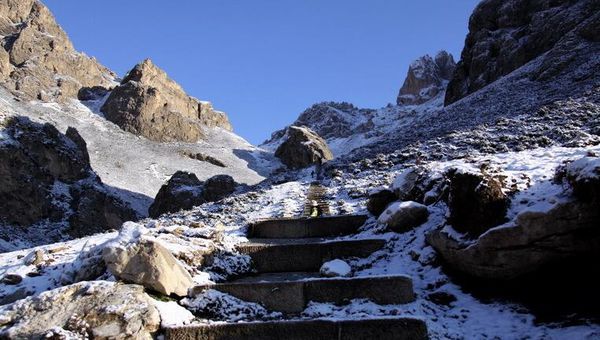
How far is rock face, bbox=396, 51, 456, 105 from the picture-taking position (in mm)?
110000

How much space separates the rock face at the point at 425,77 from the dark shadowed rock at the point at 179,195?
275 feet

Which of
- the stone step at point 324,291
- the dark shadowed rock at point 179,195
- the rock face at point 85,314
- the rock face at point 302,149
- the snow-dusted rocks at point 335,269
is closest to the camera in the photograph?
the rock face at point 85,314

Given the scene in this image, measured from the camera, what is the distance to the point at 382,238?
8.33 m

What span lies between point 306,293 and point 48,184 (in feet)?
96.1

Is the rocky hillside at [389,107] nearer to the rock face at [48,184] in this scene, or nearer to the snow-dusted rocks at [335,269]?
the rock face at [48,184]

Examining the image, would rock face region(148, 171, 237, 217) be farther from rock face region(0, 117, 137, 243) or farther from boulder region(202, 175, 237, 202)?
rock face region(0, 117, 137, 243)

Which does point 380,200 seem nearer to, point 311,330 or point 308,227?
point 308,227

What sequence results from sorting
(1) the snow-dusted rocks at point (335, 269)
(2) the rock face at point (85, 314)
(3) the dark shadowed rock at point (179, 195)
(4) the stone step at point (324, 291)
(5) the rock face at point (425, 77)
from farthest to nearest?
(5) the rock face at point (425, 77)
(3) the dark shadowed rock at point (179, 195)
(1) the snow-dusted rocks at point (335, 269)
(4) the stone step at point (324, 291)
(2) the rock face at point (85, 314)

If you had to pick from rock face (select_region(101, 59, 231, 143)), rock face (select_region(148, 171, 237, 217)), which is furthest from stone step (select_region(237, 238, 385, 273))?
rock face (select_region(101, 59, 231, 143))

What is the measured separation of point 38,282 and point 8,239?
19.7 m

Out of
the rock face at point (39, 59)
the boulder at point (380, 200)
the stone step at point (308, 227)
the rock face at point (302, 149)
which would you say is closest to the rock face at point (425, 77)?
the rock face at point (39, 59)

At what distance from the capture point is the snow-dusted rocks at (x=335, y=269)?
730 centimetres

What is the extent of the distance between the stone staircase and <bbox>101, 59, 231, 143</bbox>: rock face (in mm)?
52443

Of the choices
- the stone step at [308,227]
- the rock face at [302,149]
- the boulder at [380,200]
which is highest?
the rock face at [302,149]
